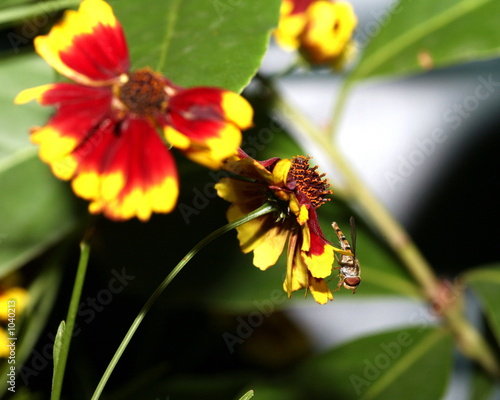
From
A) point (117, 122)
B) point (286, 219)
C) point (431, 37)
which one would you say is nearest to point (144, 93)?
point (117, 122)

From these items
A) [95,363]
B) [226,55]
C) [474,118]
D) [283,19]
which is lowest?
[474,118]

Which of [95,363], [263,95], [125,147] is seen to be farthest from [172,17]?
[95,363]

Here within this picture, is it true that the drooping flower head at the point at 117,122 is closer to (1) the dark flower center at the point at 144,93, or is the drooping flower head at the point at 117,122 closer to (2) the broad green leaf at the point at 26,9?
(1) the dark flower center at the point at 144,93

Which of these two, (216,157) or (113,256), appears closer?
(216,157)

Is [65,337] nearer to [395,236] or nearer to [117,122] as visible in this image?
[117,122]

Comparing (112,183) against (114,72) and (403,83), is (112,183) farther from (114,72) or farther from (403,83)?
(403,83)

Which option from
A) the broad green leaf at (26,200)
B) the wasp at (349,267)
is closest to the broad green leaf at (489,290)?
the wasp at (349,267)
